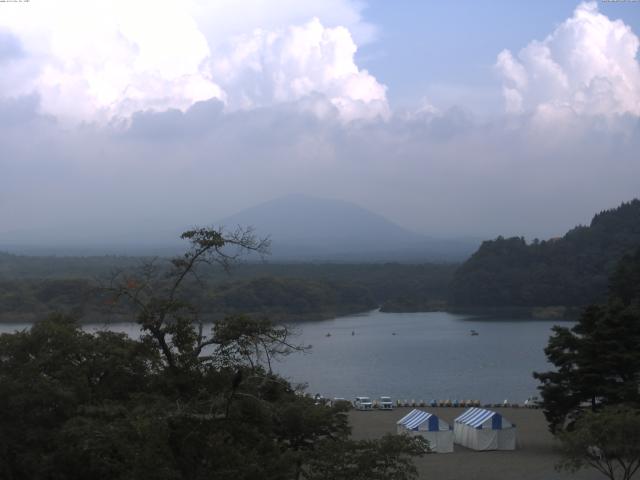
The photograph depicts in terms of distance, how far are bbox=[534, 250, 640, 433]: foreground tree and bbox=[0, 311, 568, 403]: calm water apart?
7387mm

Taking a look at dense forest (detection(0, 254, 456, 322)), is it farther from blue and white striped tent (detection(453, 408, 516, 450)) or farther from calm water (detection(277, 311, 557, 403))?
blue and white striped tent (detection(453, 408, 516, 450))

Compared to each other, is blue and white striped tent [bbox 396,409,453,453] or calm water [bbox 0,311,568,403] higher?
blue and white striped tent [bbox 396,409,453,453]

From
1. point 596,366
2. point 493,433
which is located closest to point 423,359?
point 493,433

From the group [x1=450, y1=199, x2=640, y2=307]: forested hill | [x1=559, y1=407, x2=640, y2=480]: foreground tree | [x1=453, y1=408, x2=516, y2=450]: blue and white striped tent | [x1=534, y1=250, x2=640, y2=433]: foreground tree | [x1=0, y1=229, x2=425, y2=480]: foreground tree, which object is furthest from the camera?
[x1=450, y1=199, x2=640, y2=307]: forested hill

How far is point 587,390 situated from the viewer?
38.8ft

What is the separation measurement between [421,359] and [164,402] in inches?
932

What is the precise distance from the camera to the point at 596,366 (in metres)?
11.7

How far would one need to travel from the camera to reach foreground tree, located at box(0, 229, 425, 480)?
4.79 meters

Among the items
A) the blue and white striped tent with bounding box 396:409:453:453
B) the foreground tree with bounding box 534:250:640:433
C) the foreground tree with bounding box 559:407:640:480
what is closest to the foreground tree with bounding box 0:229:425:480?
the foreground tree with bounding box 559:407:640:480

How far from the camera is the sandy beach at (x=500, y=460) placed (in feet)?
34.5

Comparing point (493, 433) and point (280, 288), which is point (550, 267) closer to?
point (280, 288)

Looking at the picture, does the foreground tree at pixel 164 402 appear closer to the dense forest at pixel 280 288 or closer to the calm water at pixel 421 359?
the calm water at pixel 421 359

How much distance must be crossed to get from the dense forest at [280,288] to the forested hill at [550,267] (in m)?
3.10

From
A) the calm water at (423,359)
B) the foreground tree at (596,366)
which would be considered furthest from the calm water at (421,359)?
the foreground tree at (596,366)
